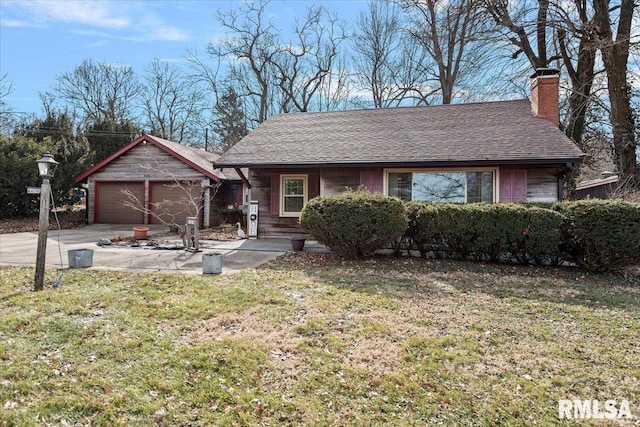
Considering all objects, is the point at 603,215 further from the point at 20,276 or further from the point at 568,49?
the point at 568,49

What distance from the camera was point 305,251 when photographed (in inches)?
373

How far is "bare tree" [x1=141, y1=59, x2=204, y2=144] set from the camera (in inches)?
1282

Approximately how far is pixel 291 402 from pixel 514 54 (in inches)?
669

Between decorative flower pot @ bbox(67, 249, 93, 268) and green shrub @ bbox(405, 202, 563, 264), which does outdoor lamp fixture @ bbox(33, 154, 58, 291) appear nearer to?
decorative flower pot @ bbox(67, 249, 93, 268)

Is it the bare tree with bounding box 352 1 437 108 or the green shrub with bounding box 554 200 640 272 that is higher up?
the bare tree with bounding box 352 1 437 108

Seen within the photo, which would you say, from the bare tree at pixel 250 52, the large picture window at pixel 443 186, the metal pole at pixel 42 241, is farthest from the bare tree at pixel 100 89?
the metal pole at pixel 42 241

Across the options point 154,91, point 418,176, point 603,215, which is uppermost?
point 154,91

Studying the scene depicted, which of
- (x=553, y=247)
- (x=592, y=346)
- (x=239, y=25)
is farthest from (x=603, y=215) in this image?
(x=239, y=25)

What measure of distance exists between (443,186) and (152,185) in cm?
1300

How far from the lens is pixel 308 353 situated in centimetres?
350

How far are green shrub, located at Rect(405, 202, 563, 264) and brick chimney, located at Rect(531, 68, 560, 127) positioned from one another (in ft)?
18.8

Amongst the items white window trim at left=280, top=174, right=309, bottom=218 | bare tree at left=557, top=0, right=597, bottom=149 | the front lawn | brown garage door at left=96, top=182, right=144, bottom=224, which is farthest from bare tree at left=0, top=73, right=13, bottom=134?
bare tree at left=557, top=0, right=597, bottom=149

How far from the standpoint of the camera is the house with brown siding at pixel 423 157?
973 cm

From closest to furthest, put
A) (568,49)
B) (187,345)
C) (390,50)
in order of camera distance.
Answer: (187,345), (568,49), (390,50)
